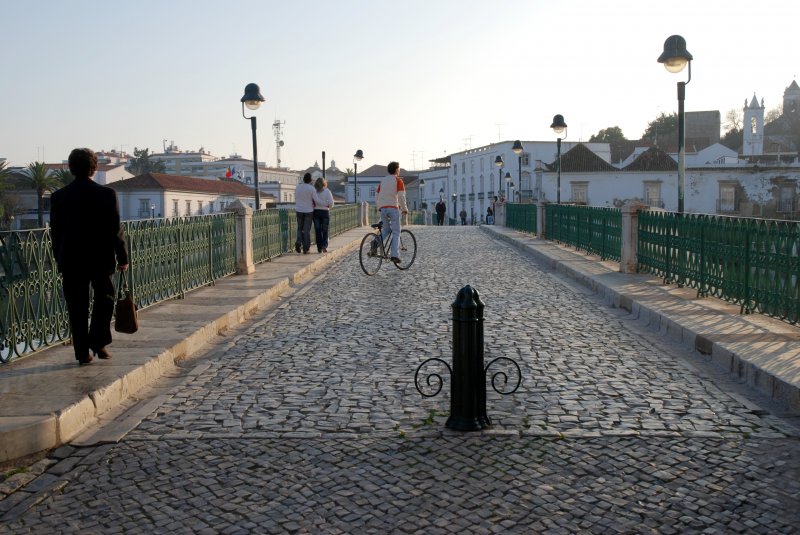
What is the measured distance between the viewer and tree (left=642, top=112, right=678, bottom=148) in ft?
347

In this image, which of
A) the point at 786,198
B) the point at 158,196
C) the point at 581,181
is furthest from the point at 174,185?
the point at 786,198

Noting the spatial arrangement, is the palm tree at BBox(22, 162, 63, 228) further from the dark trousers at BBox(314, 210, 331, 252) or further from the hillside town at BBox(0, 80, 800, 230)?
the dark trousers at BBox(314, 210, 331, 252)

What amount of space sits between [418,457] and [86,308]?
3.23 m

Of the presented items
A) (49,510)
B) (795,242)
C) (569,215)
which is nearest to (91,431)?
(49,510)

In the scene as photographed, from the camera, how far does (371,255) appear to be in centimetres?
1500

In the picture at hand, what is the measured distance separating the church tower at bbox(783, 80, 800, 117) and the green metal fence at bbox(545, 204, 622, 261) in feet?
371

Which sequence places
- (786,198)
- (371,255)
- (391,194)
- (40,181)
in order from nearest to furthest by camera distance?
(391,194)
(371,255)
(40,181)
(786,198)

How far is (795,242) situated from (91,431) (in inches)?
260

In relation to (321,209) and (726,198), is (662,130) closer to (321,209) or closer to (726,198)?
(726,198)

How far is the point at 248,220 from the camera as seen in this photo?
14070 mm

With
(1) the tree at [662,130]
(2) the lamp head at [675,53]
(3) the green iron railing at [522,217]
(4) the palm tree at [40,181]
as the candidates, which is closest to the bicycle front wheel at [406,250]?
(2) the lamp head at [675,53]

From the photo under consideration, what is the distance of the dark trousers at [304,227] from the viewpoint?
18281mm

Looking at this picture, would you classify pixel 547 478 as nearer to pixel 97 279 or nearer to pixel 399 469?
pixel 399 469

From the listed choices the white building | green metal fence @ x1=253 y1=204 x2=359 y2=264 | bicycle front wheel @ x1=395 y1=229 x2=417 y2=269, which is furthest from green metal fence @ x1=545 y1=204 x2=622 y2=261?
the white building
